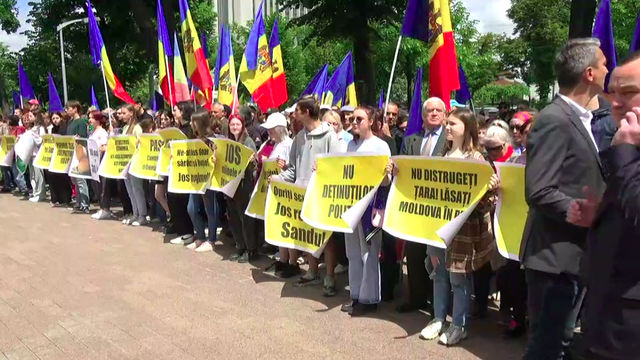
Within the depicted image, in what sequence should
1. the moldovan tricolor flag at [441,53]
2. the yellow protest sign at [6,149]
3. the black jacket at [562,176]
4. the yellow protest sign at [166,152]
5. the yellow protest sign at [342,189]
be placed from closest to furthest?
the black jacket at [562,176], the yellow protest sign at [342,189], the moldovan tricolor flag at [441,53], the yellow protest sign at [166,152], the yellow protest sign at [6,149]

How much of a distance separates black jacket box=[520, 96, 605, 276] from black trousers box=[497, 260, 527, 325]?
1.90m

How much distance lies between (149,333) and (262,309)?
1.09 metres

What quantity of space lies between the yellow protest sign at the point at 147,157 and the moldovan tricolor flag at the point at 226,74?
1.40m

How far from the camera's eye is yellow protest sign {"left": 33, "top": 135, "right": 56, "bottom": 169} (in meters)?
12.2

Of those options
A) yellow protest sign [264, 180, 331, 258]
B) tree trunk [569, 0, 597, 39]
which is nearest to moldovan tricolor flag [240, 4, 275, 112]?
yellow protest sign [264, 180, 331, 258]

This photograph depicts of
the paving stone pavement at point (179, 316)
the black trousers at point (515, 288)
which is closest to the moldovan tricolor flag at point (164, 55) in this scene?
the paving stone pavement at point (179, 316)

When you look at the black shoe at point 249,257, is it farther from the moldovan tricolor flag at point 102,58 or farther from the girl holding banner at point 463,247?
the moldovan tricolor flag at point 102,58

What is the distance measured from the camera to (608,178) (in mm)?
2111

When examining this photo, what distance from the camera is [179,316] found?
219 inches

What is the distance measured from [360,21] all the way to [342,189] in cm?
1532

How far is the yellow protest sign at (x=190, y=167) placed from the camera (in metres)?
8.14

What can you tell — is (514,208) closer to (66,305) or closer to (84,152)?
(66,305)

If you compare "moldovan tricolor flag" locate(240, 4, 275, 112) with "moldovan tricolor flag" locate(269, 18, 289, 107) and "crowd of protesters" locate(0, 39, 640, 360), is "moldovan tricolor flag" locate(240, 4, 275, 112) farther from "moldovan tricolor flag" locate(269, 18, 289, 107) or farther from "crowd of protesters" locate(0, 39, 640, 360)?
"crowd of protesters" locate(0, 39, 640, 360)

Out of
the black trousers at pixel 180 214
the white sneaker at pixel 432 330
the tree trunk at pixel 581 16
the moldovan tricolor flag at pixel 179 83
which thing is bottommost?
the white sneaker at pixel 432 330
